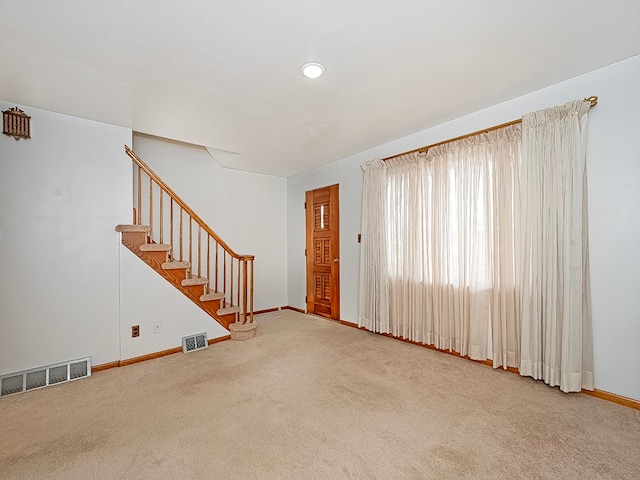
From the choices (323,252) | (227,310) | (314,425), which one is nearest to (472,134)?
(323,252)

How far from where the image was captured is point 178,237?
14.1 ft

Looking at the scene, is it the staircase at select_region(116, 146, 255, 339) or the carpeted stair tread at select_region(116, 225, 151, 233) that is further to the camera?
the staircase at select_region(116, 146, 255, 339)

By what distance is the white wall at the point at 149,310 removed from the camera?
125 inches

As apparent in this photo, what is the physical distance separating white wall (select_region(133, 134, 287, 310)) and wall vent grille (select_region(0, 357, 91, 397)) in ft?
8.01

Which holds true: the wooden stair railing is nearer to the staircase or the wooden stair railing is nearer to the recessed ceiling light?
the staircase

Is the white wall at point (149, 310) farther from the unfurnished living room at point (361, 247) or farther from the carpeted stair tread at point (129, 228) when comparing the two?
the carpeted stair tread at point (129, 228)

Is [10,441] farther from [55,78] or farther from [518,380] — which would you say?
[518,380]

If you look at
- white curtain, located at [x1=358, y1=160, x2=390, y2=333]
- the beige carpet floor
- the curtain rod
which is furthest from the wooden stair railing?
the curtain rod

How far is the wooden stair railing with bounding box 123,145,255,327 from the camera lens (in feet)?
11.5

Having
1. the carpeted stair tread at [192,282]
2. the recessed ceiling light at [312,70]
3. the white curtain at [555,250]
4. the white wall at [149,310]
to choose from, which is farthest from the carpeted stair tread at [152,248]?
the white curtain at [555,250]

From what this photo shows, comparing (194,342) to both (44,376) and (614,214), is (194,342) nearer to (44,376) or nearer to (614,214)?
Result: (44,376)

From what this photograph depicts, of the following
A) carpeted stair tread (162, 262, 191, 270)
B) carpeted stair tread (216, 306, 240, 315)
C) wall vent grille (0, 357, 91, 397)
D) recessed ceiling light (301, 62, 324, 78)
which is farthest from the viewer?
carpeted stair tread (216, 306, 240, 315)

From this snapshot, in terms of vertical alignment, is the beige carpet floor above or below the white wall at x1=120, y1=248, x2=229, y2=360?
below

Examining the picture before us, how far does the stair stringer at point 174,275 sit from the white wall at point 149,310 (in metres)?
0.05
